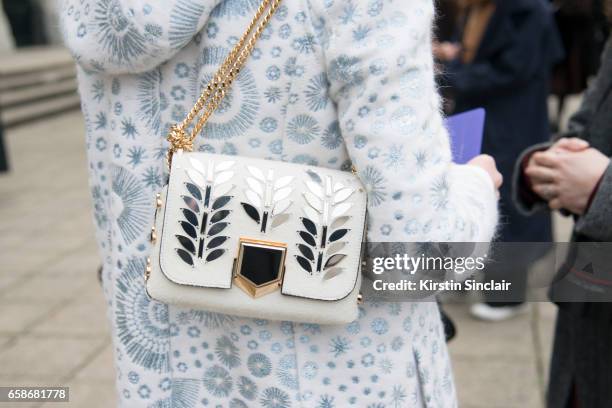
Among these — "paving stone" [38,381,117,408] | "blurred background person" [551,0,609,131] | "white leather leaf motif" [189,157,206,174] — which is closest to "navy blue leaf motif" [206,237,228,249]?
"white leather leaf motif" [189,157,206,174]

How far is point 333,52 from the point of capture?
1.08 metres

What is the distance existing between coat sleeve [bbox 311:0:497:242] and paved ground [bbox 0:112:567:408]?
204 centimetres

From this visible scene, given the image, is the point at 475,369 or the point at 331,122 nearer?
the point at 331,122

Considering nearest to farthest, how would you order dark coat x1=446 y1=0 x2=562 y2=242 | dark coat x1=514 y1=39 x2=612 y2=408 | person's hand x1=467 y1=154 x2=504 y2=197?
person's hand x1=467 y1=154 x2=504 y2=197, dark coat x1=514 y1=39 x2=612 y2=408, dark coat x1=446 y1=0 x2=562 y2=242

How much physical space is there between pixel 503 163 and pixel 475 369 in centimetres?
99

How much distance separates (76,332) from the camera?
144 inches

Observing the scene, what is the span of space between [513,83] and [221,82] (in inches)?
99.9

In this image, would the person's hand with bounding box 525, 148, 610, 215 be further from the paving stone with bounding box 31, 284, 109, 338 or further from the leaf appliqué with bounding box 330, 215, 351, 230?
the paving stone with bounding box 31, 284, 109, 338

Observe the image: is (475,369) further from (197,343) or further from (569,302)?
(197,343)

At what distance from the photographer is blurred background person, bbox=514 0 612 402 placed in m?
1.56

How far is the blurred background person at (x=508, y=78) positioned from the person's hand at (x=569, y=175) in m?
1.63

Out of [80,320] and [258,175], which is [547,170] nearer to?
[258,175]

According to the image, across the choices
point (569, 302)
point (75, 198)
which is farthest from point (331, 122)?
point (75, 198)

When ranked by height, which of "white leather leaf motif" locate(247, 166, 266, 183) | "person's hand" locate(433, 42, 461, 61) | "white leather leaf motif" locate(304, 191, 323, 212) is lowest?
"person's hand" locate(433, 42, 461, 61)
